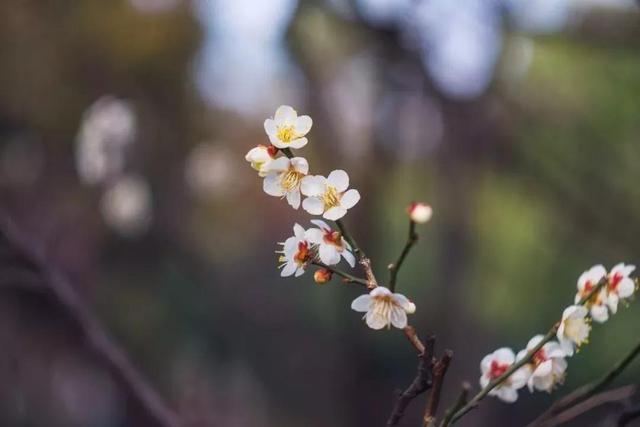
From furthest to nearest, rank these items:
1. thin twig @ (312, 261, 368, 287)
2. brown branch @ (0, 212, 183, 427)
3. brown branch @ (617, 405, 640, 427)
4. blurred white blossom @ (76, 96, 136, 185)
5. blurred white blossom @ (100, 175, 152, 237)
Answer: blurred white blossom @ (100, 175, 152, 237), blurred white blossom @ (76, 96, 136, 185), brown branch @ (0, 212, 183, 427), thin twig @ (312, 261, 368, 287), brown branch @ (617, 405, 640, 427)

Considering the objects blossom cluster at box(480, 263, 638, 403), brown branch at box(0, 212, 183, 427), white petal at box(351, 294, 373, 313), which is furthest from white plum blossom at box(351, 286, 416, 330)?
brown branch at box(0, 212, 183, 427)

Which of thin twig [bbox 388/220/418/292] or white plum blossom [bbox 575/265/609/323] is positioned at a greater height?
thin twig [bbox 388/220/418/292]

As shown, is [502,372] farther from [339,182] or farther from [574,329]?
[339,182]

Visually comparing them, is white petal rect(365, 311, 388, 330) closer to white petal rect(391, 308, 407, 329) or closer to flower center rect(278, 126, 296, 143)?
white petal rect(391, 308, 407, 329)

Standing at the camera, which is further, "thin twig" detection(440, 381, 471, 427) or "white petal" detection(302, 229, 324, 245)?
"white petal" detection(302, 229, 324, 245)

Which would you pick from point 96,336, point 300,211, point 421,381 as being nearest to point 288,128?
point 421,381

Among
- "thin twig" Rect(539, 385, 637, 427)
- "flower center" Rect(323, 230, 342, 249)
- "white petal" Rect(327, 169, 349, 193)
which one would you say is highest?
"white petal" Rect(327, 169, 349, 193)
